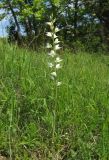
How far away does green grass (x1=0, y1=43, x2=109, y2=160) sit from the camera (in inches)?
182

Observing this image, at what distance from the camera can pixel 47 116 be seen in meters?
4.93

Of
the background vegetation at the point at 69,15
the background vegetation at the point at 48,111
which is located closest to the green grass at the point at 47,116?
the background vegetation at the point at 48,111

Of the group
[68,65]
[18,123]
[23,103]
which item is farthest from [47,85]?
[68,65]

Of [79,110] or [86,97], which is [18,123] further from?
[86,97]

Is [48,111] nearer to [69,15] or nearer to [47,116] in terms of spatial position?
[47,116]

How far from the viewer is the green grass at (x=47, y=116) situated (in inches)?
182

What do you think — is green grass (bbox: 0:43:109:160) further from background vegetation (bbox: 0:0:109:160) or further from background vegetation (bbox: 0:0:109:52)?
background vegetation (bbox: 0:0:109:52)

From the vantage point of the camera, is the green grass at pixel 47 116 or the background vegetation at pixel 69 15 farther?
the background vegetation at pixel 69 15

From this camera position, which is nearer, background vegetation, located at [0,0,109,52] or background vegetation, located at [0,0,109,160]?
background vegetation, located at [0,0,109,160]

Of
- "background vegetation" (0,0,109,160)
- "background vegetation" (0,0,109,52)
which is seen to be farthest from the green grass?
"background vegetation" (0,0,109,52)

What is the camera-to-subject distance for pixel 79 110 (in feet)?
17.3

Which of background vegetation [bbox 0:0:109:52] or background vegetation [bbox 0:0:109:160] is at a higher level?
background vegetation [bbox 0:0:109:160]

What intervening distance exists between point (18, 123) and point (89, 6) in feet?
79.5

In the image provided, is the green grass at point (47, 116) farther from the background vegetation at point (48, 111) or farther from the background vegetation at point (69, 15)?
the background vegetation at point (69, 15)
